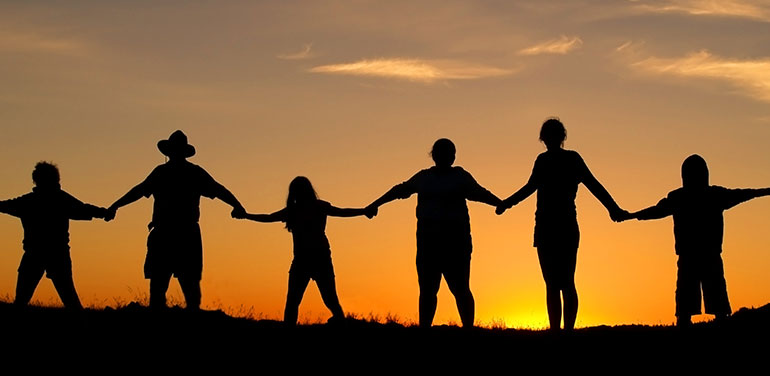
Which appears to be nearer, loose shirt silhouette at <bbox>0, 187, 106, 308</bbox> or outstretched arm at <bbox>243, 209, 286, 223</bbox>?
loose shirt silhouette at <bbox>0, 187, 106, 308</bbox>

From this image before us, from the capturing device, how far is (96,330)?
13.7 m

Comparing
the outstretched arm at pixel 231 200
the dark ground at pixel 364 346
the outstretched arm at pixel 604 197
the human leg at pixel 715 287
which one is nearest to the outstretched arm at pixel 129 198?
the outstretched arm at pixel 231 200

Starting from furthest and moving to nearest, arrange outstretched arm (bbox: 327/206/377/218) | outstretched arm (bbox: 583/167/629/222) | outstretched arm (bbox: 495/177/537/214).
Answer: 1. outstretched arm (bbox: 327/206/377/218)
2. outstretched arm (bbox: 495/177/537/214)
3. outstretched arm (bbox: 583/167/629/222)

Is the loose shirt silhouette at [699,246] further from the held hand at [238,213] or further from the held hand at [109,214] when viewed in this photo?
the held hand at [109,214]

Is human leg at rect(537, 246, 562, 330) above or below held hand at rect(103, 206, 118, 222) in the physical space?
below

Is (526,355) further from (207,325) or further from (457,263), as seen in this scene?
(207,325)

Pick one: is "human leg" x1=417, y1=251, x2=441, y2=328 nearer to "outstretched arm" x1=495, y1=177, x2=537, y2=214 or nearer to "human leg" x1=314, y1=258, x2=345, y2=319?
"outstretched arm" x1=495, y1=177, x2=537, y2=214

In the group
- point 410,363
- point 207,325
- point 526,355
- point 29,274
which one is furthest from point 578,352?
point 29,274

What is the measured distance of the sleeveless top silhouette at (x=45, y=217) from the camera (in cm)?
1633

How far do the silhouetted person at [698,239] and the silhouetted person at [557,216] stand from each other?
1.23 meters

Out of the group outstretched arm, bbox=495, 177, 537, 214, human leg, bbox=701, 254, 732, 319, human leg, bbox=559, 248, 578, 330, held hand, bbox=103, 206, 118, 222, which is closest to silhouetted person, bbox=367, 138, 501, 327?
outstretched arm, bbox=495, 177, 537, 214

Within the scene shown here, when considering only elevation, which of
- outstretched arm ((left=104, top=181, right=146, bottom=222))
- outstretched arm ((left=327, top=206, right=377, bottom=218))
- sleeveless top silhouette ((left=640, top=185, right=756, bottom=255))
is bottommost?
sleeveless top silhouette ((left=640, top=185, right=756, bottom=255))

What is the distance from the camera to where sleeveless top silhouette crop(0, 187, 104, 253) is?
16.3 m

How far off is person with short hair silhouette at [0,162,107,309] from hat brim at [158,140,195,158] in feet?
6.71
